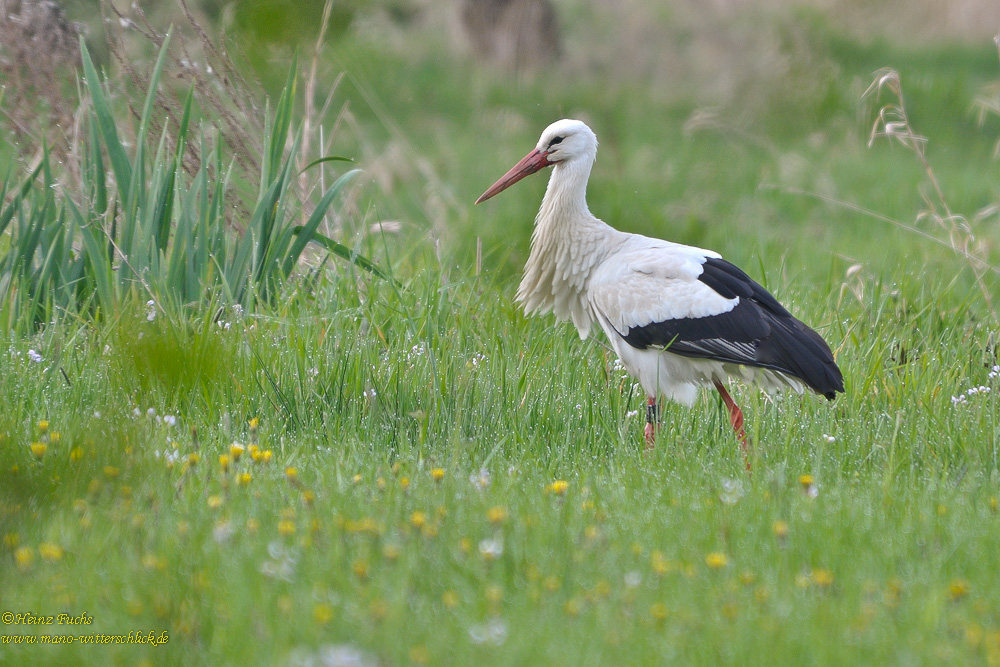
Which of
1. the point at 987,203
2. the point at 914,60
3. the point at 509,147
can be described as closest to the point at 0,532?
the point at 987,203

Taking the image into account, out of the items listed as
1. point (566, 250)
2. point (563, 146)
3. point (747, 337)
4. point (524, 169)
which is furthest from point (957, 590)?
point (524, 169)

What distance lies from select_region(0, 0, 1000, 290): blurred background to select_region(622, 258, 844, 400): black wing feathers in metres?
1.42

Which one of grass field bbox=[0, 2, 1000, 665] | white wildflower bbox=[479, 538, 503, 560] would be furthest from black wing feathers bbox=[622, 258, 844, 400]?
white wildflower bbox=[479, 538, 503, 560]

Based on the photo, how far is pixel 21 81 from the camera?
5148 millimetres

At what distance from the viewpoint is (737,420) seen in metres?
4.01

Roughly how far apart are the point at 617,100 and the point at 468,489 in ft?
36.8

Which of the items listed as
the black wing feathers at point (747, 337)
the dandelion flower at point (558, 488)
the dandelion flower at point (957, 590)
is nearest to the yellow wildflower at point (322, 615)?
the dandelion flower at point (558, 488)

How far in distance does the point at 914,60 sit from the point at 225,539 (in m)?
14.2

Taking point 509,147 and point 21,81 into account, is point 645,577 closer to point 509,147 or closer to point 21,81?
point 21,81

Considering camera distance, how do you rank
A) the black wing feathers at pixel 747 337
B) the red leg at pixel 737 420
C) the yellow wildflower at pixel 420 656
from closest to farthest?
the yellow wildflower at pixel 420 656
the red leg at pixel 737 420
the black wing feathers at pixel 747 337

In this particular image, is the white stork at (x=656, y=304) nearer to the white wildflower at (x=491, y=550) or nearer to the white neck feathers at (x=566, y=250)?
the white neck feathers at (x=566, y=250)

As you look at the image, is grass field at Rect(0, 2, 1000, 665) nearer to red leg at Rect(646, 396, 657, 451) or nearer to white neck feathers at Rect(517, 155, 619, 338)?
red leg at Rect(646, 396, 657, 451)

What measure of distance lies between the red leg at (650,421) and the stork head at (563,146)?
1.14 metres

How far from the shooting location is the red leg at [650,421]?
12.0ft
